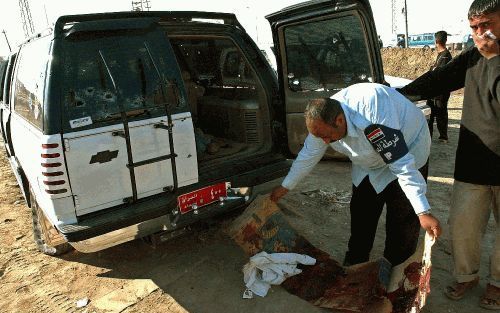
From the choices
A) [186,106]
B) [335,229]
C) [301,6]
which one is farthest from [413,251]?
[301,6]

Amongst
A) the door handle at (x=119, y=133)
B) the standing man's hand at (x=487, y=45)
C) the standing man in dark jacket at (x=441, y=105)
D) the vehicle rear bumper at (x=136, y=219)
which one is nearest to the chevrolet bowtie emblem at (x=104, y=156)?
the door handle at (x=119, y=133)

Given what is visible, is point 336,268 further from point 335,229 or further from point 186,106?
point 186,106

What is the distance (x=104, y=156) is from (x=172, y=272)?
1.19 metres

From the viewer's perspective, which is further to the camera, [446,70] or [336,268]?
[336,268]

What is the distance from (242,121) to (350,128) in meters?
1.92

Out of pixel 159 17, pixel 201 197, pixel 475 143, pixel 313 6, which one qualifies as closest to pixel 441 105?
pixel 313 6

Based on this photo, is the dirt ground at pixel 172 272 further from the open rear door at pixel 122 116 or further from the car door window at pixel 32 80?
the car door window at pixel 32 80

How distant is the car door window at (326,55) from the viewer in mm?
3836

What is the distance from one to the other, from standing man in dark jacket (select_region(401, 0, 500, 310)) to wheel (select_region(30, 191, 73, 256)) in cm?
314

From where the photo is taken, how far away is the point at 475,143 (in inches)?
96.3

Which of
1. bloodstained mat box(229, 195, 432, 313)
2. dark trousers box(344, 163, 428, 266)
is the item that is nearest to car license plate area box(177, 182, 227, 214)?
bloodstained mat box(229, 195, 432, 313)

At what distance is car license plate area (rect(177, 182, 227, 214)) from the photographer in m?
2.92

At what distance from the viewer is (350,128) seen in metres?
2.27

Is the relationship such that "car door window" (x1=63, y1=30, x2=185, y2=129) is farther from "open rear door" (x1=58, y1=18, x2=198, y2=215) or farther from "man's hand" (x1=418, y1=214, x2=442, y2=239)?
"man's hand" (x1=418, y1=214, x2=442, y2=239)
